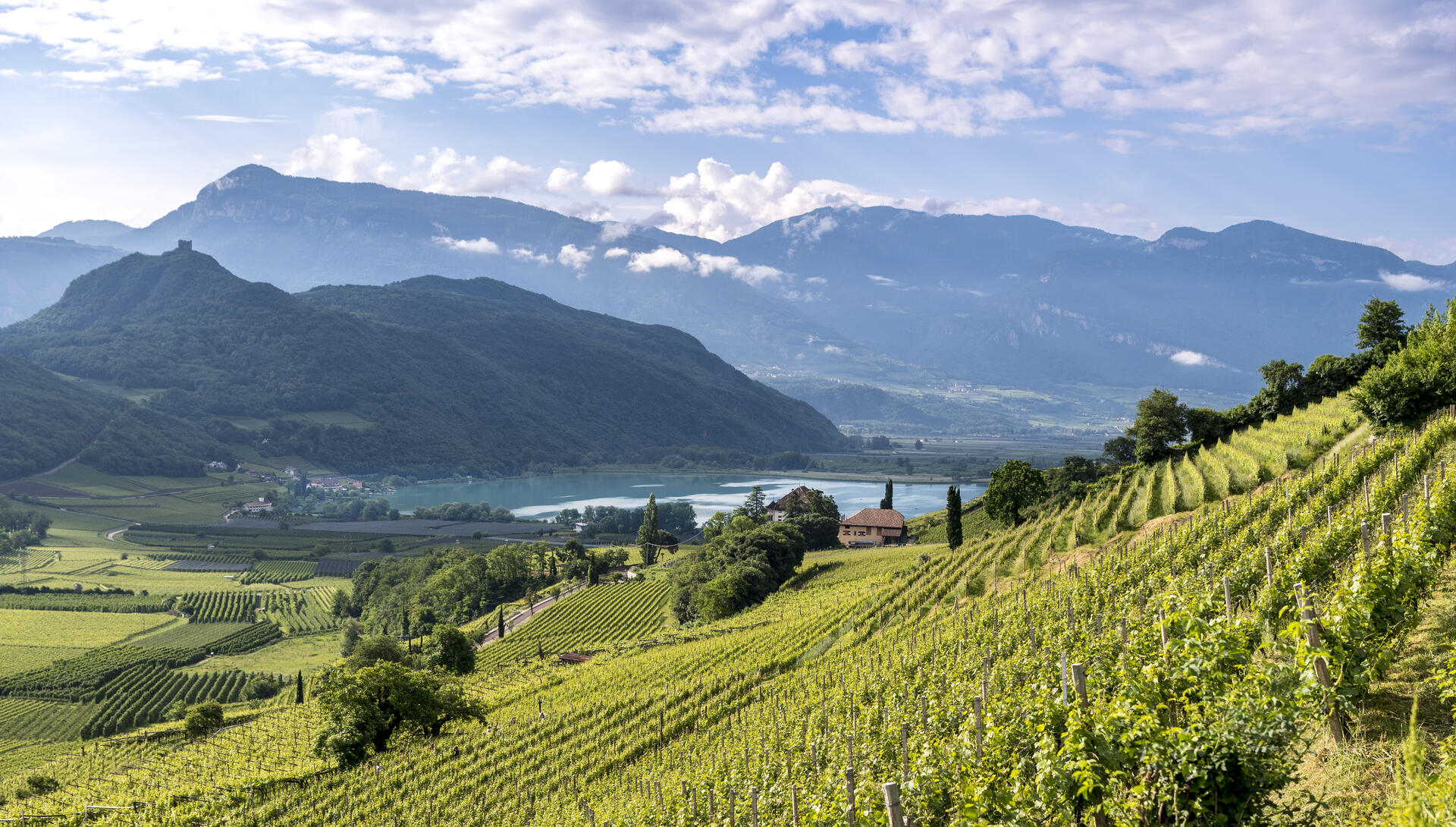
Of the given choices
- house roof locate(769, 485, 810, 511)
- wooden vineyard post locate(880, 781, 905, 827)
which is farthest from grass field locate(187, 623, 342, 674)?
wooden vineyard post locate(880, 781, 905, 827)

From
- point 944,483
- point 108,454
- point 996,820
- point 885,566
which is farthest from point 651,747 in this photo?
point 108,454

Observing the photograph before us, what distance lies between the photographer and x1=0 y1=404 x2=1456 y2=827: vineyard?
24.6ft

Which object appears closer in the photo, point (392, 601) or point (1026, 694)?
point (1026, 694)

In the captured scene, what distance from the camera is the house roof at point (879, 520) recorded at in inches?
3361

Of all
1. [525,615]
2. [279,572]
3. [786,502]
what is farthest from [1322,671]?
[279,572]

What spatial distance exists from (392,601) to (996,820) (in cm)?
9249

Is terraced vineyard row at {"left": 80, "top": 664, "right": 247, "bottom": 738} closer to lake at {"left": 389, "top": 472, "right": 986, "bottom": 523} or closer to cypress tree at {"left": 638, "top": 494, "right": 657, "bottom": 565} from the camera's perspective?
cypress tree at {"left": 638, "top": 494, "right": 657, "bottom": 565}

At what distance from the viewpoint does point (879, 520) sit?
86438 mm

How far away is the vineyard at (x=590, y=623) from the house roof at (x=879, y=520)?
22.6 meters

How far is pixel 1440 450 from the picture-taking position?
62.5ft

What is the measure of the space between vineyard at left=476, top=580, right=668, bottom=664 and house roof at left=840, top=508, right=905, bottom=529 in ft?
74.2

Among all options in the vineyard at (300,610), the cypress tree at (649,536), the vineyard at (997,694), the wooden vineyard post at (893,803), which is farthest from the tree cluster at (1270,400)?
the vineyard at (300,610)

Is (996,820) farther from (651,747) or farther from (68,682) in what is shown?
(68,682)

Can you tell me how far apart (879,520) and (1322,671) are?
262 ft
